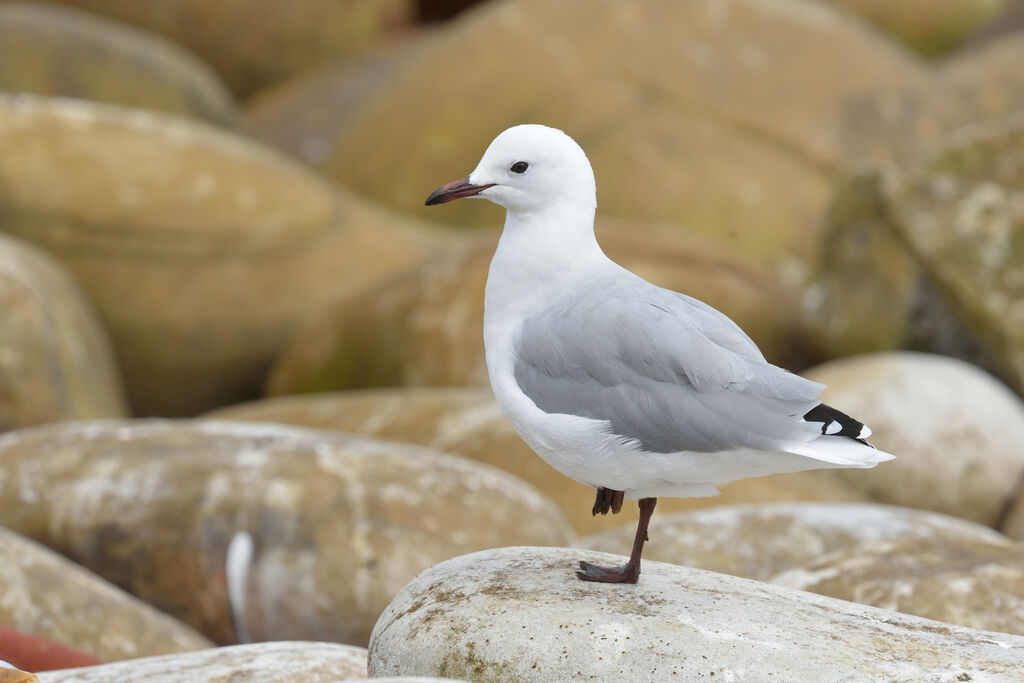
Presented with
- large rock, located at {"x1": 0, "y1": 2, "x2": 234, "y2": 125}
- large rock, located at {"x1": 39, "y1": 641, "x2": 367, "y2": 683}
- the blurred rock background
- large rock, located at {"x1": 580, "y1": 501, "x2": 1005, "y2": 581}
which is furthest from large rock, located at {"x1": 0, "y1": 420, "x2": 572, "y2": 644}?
large rock, located at {"x1": 0, "y1": 2, "x2": 234, "y2": 125}

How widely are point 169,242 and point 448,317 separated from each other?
235cm

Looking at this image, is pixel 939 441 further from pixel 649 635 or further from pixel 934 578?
pixel 649 635

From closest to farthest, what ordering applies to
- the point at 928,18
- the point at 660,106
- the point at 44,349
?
the point at 44,349
the point at 660,106
the point at 928,18

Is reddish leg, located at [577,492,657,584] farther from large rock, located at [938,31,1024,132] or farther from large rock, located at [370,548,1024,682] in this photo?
large rock, located at [938,31,1024,132]

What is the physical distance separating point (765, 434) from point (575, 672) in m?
0.77

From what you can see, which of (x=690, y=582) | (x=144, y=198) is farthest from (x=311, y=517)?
(x=144, y=198)

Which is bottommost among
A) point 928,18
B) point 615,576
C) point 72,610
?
point 72,610

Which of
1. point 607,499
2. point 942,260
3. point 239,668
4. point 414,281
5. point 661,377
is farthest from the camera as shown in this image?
point 414,281

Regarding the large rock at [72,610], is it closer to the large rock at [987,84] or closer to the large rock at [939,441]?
the large rock at [939,441]

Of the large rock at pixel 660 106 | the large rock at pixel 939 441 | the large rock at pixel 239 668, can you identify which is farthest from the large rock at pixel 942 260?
the large rock at pixel 239 668

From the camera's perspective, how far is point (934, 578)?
4.37 metres

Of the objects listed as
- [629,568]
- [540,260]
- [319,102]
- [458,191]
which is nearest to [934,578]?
[629,568]

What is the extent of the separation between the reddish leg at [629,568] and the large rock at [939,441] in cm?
328

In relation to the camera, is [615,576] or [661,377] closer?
[661,377]
